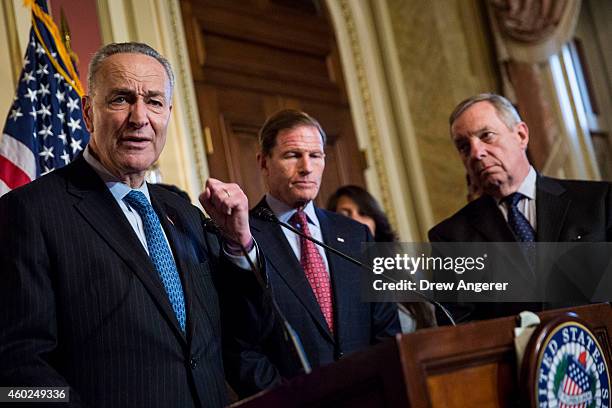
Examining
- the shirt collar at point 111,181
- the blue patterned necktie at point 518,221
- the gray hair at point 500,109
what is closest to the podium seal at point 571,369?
the shirt collar at point 111,181

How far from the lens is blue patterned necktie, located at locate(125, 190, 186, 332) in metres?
1.63

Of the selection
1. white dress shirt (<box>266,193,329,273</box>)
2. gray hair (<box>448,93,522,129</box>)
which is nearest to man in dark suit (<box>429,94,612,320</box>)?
gray hair (<box>448,93,522,129</box>)

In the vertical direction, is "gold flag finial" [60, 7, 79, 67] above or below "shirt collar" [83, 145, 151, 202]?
above

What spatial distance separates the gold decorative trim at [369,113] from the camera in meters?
4.79

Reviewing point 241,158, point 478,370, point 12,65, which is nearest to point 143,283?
point 478,370

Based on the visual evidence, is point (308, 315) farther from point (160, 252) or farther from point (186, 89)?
point (186, 89)

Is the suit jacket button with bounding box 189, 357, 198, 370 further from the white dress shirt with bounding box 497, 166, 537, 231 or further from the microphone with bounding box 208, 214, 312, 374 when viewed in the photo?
the white dress shirt with bounding box 497, 166, 537, 231

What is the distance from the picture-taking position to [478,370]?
123cm

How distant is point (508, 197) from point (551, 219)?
0.58 feet

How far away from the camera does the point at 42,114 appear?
3.01 m

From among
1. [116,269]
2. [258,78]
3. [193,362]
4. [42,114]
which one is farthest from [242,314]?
[258,78]

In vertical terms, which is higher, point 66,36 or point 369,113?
point 369,113

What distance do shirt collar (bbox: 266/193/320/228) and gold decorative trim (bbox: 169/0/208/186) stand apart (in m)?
1.32

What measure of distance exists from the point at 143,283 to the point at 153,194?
12.8 inches
